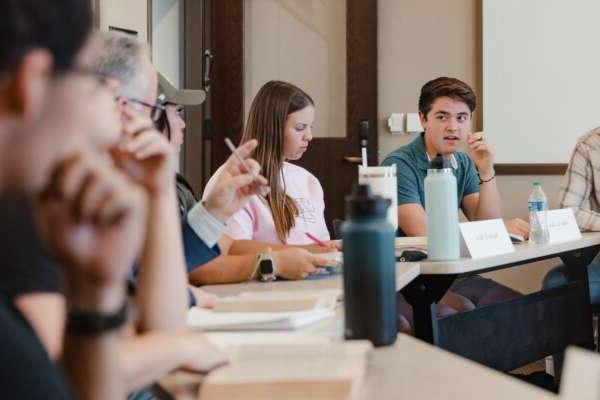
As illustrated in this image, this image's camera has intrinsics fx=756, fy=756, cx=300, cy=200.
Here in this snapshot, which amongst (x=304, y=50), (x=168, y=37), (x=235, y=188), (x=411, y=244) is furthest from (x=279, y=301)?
(x=168, y=37)

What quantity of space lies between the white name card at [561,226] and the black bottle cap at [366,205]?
4.91 feet

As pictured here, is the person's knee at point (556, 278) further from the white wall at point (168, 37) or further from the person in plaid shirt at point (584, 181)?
the white wall at point (168, 37)

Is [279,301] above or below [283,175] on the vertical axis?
below

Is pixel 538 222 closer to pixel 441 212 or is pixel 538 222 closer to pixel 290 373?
pixel 441 212

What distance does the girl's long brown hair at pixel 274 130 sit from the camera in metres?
2.35

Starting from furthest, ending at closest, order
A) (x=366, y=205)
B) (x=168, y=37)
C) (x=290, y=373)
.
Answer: (x=168, y=37)
(x=366, y=205)
(x=290, y=373)

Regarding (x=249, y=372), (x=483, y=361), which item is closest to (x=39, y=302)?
(x=249, y=372)

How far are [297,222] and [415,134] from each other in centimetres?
179

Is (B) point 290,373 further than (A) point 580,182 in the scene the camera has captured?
No

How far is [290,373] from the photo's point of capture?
2.82 feet

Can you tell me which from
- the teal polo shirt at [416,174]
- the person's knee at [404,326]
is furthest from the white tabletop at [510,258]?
the teal polo shirt at [416,174]

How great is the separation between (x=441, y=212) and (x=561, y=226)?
89 cm

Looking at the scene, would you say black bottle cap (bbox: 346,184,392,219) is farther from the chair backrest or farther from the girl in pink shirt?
the girl in pink shirt

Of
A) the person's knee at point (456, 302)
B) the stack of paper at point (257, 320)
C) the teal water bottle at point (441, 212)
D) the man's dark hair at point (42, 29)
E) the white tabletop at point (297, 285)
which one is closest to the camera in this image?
the man's dark hair at point (42, 29)
